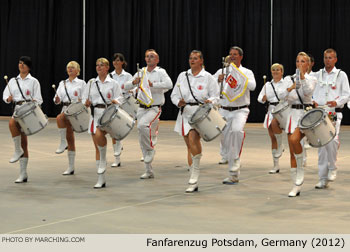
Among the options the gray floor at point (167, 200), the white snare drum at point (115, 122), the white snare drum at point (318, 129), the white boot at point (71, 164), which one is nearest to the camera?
the gray floor at point (167, 200)

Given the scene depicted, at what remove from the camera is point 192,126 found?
825cm

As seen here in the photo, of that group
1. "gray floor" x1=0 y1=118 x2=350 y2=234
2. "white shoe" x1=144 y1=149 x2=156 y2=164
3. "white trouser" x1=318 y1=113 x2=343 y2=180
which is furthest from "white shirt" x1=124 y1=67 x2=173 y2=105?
"white trouser" x1=318 y1=113 x2=343 y2=180

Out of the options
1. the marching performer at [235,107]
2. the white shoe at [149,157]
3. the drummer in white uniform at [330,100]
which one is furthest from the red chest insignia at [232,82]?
the white shoe at [149,157]

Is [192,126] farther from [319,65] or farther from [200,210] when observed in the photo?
[319,65]

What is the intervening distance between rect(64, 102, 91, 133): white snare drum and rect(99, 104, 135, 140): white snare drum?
1.05 metres

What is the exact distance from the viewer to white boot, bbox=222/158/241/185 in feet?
29.9

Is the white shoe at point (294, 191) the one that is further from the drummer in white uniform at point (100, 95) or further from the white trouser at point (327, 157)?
the drummer in white uniform at point (100, 95)

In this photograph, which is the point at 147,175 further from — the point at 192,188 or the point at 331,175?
the point at 331,175

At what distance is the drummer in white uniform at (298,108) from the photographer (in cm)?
792

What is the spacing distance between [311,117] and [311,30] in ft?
34.1

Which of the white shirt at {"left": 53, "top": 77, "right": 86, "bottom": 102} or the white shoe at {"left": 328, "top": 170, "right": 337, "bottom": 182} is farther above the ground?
the white shirt at {"left": 53, "top": 77, "right": 86, "bottom": 102}

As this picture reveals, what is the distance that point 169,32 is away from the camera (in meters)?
19.2

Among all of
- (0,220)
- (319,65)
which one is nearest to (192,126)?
(0,220)

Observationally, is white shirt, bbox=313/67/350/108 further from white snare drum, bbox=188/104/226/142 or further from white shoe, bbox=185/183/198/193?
white shoe, bbox=185/183/198/193
